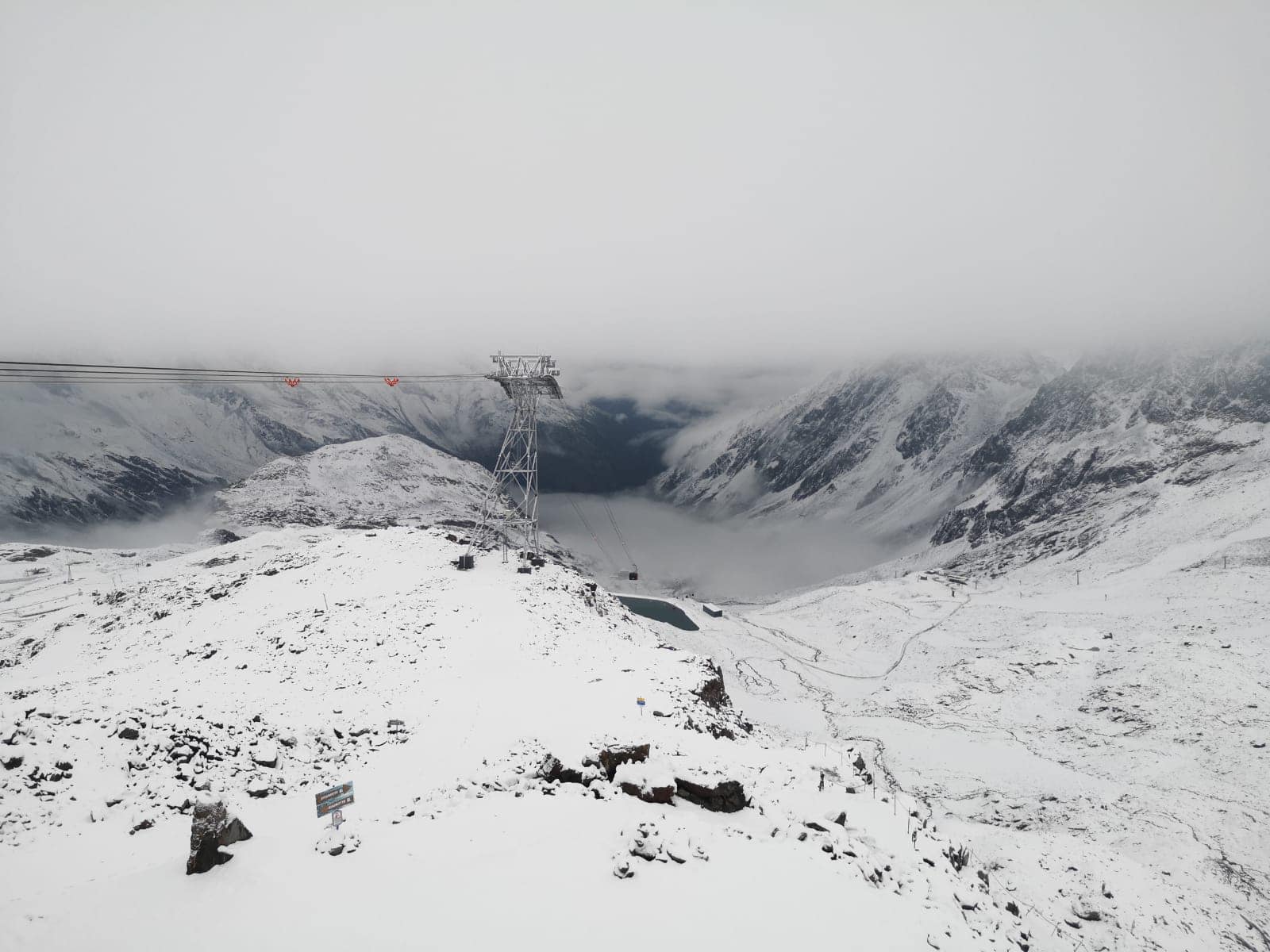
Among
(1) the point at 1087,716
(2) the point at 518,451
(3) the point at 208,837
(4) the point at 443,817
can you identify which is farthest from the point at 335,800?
(1) the point at 1087,716

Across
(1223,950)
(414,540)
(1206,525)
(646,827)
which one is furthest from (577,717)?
(1206,525)

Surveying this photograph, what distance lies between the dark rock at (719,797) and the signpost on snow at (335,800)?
26.0 feet

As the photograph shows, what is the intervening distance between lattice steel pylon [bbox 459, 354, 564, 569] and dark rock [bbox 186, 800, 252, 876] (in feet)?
87.2

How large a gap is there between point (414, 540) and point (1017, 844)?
4194 centimetres

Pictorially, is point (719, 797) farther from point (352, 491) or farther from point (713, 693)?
point (352, 491)

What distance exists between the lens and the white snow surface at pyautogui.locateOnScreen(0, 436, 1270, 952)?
31.1 ft

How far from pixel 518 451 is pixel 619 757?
28.6 metres

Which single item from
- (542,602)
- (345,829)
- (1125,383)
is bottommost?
(542,602)

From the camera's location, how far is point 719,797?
1293cm

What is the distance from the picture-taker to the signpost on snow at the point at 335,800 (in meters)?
11.0

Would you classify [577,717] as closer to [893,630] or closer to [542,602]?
[542,602]

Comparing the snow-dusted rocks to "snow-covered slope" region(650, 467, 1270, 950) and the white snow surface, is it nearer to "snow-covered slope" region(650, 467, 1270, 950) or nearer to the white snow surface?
the white snow surface

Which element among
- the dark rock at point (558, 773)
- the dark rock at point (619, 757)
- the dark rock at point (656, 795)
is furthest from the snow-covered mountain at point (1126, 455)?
the dark rock at point (558, 773)

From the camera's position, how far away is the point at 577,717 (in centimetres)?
1753
